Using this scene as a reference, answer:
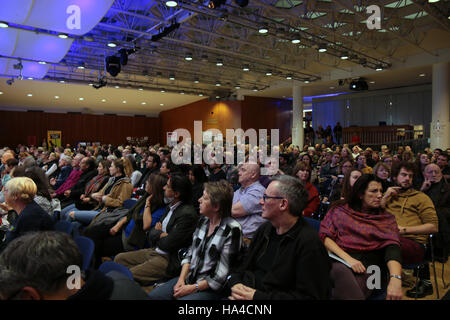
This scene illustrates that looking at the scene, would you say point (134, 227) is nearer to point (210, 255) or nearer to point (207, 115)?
point (210, 255)

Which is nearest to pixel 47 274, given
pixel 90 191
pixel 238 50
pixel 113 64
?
pixel 90 191

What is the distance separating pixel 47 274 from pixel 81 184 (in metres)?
4.46

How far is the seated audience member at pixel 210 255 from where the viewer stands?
2.04 metres

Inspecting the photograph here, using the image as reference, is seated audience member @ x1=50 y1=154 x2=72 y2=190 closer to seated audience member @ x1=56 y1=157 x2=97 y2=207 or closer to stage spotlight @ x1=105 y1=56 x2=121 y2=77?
seated audience member @ x1=56 y1=157 x2=97 y2=207

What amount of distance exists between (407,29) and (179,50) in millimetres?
7397

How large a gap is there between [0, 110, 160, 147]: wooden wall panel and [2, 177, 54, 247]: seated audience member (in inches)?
825

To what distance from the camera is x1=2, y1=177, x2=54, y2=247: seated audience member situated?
2.33 m

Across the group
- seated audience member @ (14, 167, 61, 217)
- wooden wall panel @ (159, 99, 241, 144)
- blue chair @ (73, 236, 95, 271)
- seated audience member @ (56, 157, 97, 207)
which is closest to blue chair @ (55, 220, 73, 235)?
seated audience member @ (14, 167, 61, 217)

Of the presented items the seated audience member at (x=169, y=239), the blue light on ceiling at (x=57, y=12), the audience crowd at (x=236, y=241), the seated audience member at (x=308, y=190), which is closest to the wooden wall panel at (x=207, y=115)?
the blue light on ceiling at (x=57, y=12)

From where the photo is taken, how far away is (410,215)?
2787mm

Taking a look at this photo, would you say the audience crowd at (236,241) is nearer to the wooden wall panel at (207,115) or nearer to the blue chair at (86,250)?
the blue chair at (86,250)

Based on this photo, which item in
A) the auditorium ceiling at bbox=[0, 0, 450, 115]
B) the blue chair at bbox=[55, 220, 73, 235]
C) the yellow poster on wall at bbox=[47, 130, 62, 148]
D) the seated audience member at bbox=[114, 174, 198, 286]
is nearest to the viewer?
the seated audience member at bbox=[114, 174, 198, 286]

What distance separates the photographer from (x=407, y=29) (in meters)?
9.48

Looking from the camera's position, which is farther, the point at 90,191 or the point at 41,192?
the point at 90,191
